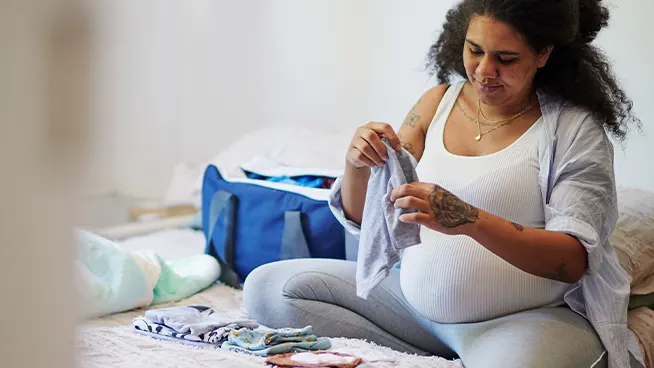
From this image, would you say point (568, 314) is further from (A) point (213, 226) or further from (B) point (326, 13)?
(B) point (326, 13)

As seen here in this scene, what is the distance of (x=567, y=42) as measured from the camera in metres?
1.35

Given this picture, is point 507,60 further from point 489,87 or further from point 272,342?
point 272,342

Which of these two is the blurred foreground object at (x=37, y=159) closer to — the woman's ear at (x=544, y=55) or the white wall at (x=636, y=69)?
the woman's ear at (x=544, y=55)

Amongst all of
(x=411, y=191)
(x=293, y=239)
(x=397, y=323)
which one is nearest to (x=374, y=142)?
(x=411, y=191)

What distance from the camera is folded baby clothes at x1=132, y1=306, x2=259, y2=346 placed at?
4.47 ft

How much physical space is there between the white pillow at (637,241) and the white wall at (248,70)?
78 centimetres

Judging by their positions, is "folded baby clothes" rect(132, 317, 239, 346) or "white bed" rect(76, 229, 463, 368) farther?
"folded baby clothes" rect(132, 317, 239, 346)

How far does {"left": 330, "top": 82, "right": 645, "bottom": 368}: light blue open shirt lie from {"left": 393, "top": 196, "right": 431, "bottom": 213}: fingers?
0.23 m

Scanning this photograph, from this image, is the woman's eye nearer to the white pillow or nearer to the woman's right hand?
the woman's right hand

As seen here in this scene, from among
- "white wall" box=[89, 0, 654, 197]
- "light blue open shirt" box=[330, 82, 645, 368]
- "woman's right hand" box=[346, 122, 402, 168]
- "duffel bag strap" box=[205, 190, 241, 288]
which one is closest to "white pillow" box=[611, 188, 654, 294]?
"light blue open shirt" box=[330, 82, 645, 368]

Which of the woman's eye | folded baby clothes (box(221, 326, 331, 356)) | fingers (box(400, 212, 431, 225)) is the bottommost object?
folded baby clothes (box(221, 326, 331, 356))

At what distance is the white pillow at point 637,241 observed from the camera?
60.9 inches

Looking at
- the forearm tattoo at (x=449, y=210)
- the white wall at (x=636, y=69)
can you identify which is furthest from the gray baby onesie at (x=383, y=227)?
the white wall at (x=636, y=69)

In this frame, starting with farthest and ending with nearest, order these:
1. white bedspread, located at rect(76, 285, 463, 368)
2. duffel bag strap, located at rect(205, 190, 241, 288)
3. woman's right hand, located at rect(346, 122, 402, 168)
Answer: duffel bag strap, located at rect(205, 190, 241, 288), woman's right hand, located at rect(346, 122, 402, 168), white bedspread, located at rect(76, 285, 463, 368)
